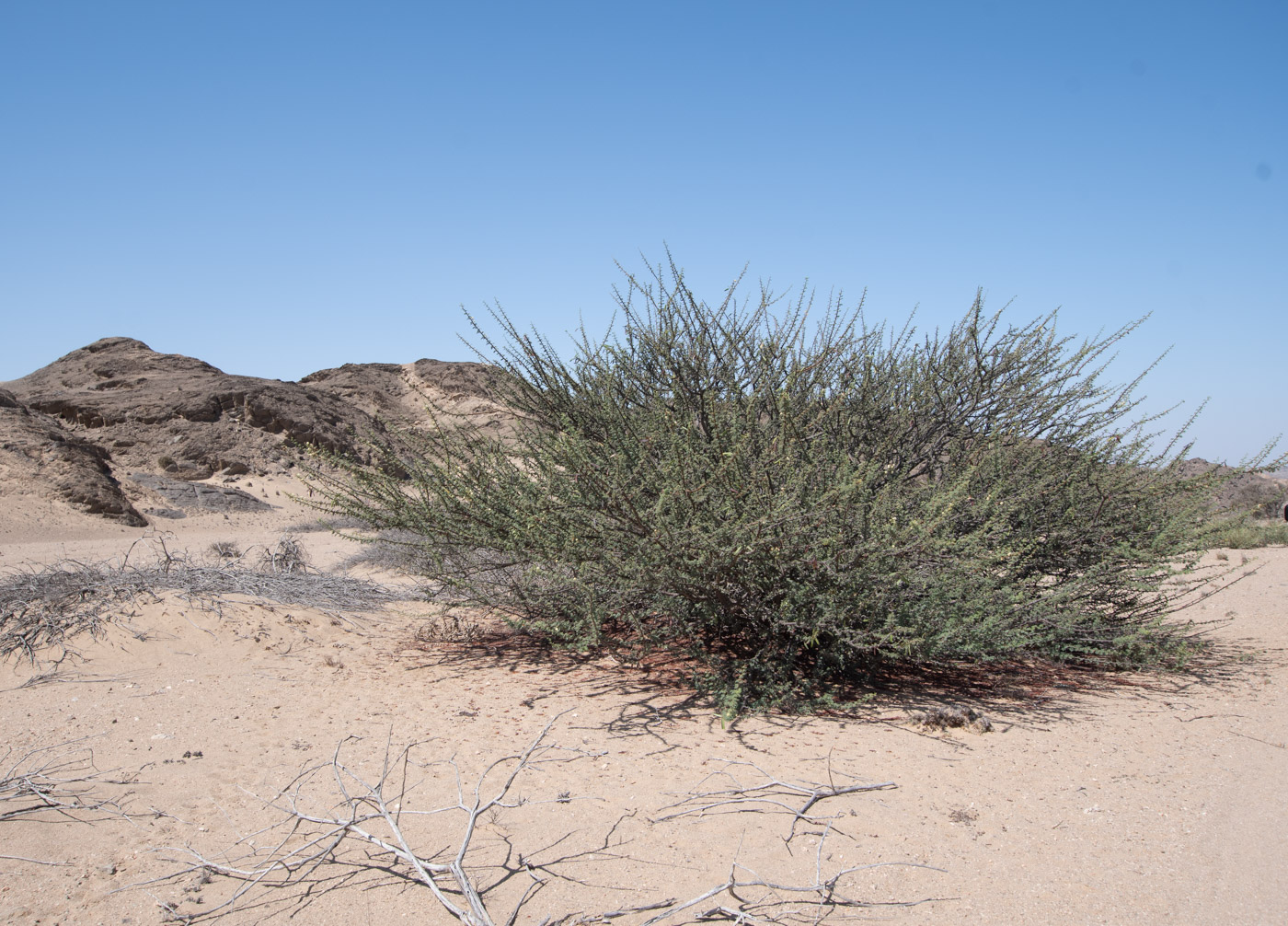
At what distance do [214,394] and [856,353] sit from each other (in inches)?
784

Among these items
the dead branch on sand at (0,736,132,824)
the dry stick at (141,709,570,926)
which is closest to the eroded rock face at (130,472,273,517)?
the dead branch on sand at (0,736,132,824)

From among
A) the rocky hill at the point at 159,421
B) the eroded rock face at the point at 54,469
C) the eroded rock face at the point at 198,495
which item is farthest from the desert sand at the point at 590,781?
the eroded rock face at the point at 198,495

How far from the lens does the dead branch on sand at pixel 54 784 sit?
10.9 ft

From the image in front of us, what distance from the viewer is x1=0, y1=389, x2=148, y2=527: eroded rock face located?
15148 millimetres

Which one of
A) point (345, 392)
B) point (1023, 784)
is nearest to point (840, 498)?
point (1023, 784)

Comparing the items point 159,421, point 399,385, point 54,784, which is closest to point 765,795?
point 54,784

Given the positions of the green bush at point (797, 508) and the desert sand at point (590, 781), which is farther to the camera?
the green bush at point (797, 508)

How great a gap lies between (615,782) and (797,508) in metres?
1.79

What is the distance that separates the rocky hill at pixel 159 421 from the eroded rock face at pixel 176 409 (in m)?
0.03

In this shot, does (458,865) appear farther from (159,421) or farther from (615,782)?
(159,421)

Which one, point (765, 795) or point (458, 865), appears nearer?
point (458, 865)

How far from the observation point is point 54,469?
15664 millimetres

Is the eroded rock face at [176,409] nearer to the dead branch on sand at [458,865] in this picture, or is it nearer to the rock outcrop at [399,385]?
the rock outcrop at [399,385]

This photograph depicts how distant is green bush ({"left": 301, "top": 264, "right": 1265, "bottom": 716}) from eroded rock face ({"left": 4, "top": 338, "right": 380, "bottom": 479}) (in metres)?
14.2
